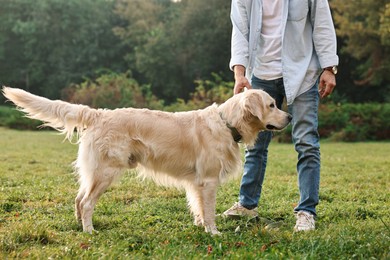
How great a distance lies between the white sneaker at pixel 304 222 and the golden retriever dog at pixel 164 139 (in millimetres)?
716

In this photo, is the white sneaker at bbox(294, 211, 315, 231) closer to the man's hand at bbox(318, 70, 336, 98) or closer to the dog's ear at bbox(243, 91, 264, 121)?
the dog's ear at bbox(243, 91, 264, 121)

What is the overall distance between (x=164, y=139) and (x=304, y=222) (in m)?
1.44

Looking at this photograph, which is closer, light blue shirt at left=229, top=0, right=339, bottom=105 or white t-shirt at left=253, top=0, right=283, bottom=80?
light blue shirt at left=229, top=0, right=339, bottom=105

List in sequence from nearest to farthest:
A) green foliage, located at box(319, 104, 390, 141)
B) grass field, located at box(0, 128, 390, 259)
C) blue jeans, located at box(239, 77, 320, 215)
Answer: grass field, located at box(0, 128, 390, 259), blue jeans, located at box(239, 77, 320, 215), green foliage, located at box(319, 104, 390, 141)

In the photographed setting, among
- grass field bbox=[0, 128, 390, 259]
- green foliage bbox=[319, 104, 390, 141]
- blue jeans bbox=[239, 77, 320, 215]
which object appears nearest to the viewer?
grass field bbox=[0, 128, 390, 259]

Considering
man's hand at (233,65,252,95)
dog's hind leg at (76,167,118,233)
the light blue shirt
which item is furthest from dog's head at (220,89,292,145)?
dog's hind leg at (76,167,118,233)

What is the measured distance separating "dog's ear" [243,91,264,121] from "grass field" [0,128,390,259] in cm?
101

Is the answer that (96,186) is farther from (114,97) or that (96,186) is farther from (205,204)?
(114,97)

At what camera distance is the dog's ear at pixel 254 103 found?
14.6 feet

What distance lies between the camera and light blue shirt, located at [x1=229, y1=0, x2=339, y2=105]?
→ 4453mm

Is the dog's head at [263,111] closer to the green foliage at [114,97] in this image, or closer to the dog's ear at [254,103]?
the dog's ear at [254,103]

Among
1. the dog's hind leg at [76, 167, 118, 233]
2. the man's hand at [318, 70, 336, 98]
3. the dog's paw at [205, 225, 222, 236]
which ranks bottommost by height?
the dog's paw at [205, 225, 222, 236]

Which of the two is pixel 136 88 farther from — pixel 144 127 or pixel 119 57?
pixel 144 127

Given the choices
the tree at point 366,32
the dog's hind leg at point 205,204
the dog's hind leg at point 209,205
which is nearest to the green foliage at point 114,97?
the tree at point 366,32
